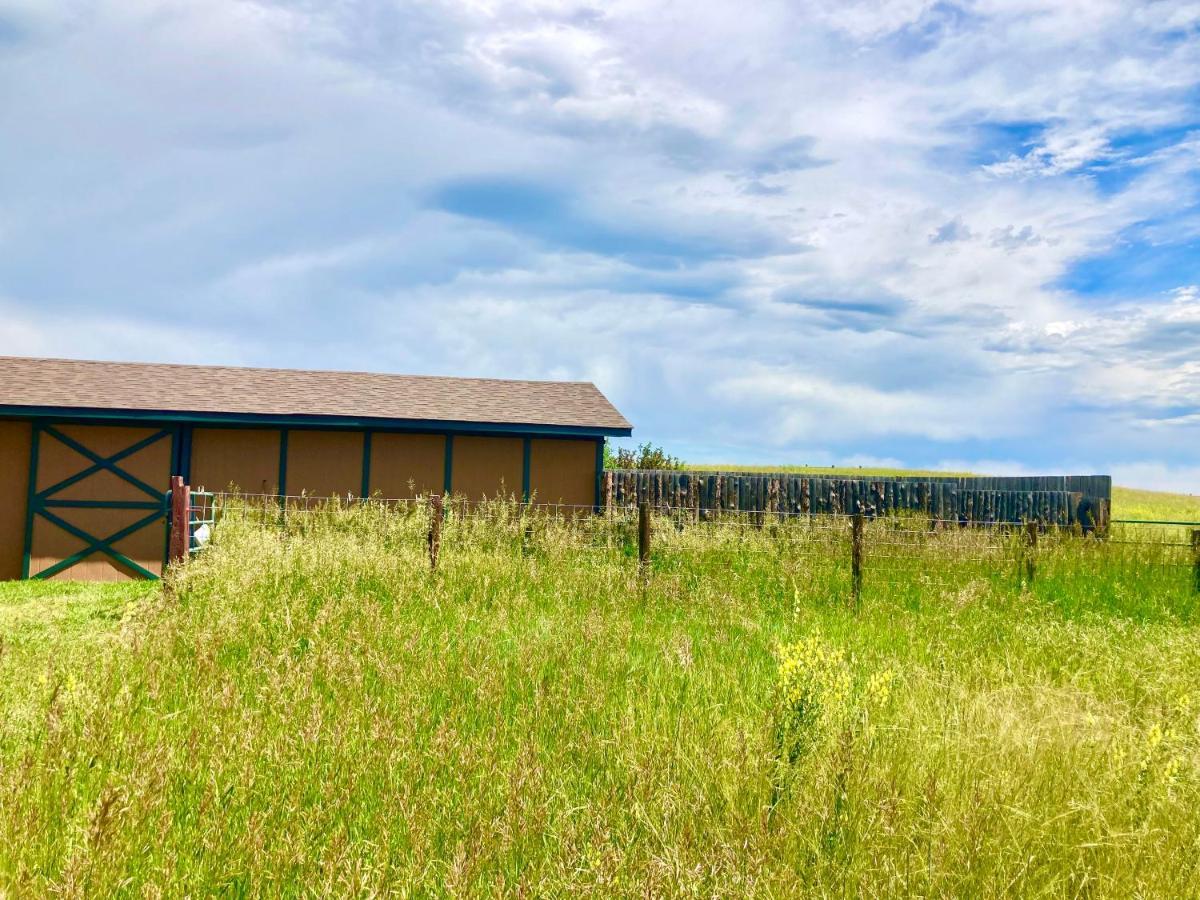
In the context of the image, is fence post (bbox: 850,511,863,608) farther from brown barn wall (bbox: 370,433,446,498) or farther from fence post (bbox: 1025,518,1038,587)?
brown barn wall (bbox: 370,433,446,498)

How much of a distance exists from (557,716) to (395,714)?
92 centimetres

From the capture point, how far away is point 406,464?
1662cm

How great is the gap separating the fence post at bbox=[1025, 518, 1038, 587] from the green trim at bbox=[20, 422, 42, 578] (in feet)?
56.9

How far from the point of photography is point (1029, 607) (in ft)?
30.2

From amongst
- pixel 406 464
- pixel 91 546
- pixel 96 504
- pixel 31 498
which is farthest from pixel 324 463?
pixel 31 498

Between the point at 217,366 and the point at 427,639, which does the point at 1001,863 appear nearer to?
the point at 427,639

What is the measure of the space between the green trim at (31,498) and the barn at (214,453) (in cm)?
2

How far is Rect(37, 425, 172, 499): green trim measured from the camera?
1576cm

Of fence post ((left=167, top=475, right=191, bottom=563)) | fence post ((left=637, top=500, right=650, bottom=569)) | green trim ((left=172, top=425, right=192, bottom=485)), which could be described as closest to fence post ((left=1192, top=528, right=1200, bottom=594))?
fence post ((left=637, top=500, right=650, bottom=569))

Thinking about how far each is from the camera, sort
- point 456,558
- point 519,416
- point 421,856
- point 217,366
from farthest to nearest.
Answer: point 217,366
point 519,416
point 456,558
point 421,856

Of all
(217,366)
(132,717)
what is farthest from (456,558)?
(217,366)

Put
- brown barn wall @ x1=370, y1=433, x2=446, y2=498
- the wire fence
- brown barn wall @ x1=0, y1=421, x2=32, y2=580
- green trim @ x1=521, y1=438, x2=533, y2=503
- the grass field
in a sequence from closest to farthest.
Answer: the grass field < the wire fence < brown barn wall @ x1=0, y1=421, x2=32, y2=580 < brown barn wall @ x1=370, y1=433, x2=446, y2=498 < green trim @ x1=521, y1=438, x2=533, y2=503

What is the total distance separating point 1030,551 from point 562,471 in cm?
921

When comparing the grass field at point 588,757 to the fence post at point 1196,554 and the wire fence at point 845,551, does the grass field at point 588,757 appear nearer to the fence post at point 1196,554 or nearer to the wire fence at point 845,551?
the wire fence at point 845,551
